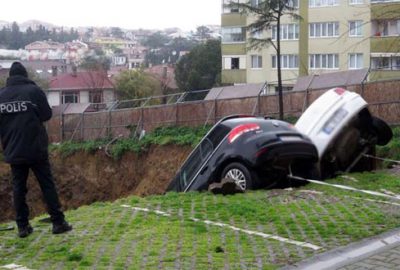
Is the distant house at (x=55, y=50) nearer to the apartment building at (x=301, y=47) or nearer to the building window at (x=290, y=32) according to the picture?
the apartment building at (x=301, y=47)

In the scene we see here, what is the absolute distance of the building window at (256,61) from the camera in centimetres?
5666

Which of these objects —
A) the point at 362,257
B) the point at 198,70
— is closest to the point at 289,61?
the point at 198,70

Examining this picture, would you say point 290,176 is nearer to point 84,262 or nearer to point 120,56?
point 84,262

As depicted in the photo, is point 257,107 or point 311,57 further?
point 311,57

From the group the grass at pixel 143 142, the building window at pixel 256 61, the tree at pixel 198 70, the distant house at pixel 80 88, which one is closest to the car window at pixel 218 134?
the grass at pixel 143 142

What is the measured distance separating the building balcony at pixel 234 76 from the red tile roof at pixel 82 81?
54.6ft

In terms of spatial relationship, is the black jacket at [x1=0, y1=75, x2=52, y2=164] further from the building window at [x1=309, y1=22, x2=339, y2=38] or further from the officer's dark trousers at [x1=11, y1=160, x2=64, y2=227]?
the building window at [x1=309, y1=22, x2=339, y2=38]

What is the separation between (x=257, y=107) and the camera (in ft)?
86.1

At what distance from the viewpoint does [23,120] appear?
7.05 metres

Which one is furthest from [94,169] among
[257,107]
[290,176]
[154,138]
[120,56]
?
[120,56]

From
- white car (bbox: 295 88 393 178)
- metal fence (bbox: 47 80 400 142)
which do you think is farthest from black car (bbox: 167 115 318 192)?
metal fence (bbox: 47 80 400 142)

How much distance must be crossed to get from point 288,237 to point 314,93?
17.9 metres

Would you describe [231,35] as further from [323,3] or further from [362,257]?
[362,257]

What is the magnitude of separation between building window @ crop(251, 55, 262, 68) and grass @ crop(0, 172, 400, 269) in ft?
156
